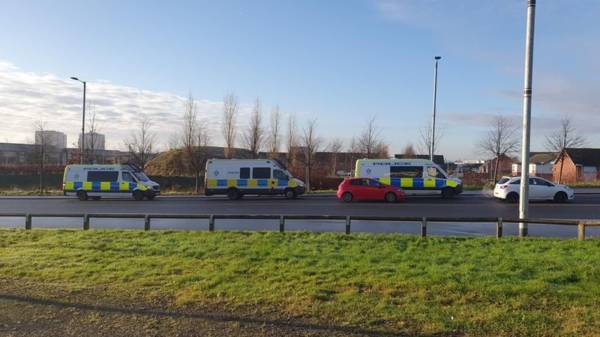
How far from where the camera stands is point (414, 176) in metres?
27.3

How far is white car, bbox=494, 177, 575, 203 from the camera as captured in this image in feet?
78.5

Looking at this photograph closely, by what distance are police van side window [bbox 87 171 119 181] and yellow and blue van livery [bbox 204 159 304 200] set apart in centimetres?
566

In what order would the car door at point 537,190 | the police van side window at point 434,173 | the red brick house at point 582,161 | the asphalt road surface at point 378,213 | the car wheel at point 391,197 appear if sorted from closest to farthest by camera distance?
the asphalt road surface at point 378,213
the car door at point 537,190
the car wheel at point 391,197
the police van side window at point 434,173
the red brick house at point 582,161

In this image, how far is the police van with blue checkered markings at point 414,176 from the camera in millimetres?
26938

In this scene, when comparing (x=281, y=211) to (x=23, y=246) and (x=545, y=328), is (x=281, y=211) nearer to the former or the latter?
(x=23, y=246)

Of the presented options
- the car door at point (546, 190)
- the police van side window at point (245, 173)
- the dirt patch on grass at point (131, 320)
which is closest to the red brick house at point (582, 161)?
the car door at point (546, 190)

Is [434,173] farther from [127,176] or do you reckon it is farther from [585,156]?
[585,156]

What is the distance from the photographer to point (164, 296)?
6.26 meters

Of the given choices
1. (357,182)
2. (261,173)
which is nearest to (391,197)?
(357,182)

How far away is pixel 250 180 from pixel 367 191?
22.7ft

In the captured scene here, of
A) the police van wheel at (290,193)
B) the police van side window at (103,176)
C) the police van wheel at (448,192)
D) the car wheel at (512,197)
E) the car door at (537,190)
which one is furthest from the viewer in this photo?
the police van side window at (103,176)

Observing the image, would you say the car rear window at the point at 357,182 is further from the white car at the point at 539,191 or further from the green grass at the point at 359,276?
the green grass at the point at 359,276

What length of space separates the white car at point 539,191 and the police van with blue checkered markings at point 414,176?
2991 millimetres

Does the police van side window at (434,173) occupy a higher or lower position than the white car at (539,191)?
higher
